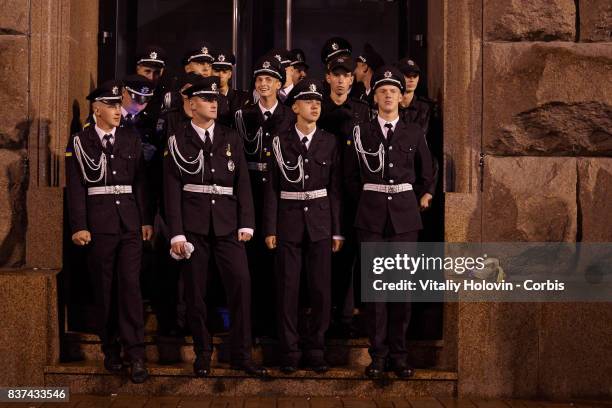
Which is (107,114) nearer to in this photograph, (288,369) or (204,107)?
(204,107)

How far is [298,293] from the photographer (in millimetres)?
7227

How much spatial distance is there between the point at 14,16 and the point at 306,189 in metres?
2.66

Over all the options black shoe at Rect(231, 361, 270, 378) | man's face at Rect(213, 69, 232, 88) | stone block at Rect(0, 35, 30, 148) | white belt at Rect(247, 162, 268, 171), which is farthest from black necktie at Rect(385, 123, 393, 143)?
stone block at Rect(0, 35, 30, 148)

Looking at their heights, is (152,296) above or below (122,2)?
below

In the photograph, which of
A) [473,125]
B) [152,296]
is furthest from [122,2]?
[473,125]

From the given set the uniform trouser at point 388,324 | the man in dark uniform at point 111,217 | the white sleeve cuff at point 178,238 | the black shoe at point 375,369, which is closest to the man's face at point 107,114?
the man in dark uniform at point 111,217

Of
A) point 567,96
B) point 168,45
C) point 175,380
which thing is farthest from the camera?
point 168,45

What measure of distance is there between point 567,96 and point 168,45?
4.58m

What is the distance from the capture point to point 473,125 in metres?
7.70

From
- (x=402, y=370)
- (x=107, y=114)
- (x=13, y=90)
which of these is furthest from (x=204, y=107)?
(x=402, y=370)

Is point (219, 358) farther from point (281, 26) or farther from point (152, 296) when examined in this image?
point (281, 26)

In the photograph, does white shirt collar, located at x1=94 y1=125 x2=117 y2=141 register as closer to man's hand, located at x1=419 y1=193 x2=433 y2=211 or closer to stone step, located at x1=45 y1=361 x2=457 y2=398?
stone step, located at x1=45 y1=361 x2=457 y2=398

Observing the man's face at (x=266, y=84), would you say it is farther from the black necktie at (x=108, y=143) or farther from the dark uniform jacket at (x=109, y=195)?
the black necktie at (x=108, y=143)

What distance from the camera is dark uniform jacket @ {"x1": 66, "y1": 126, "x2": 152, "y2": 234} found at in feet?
23.3
